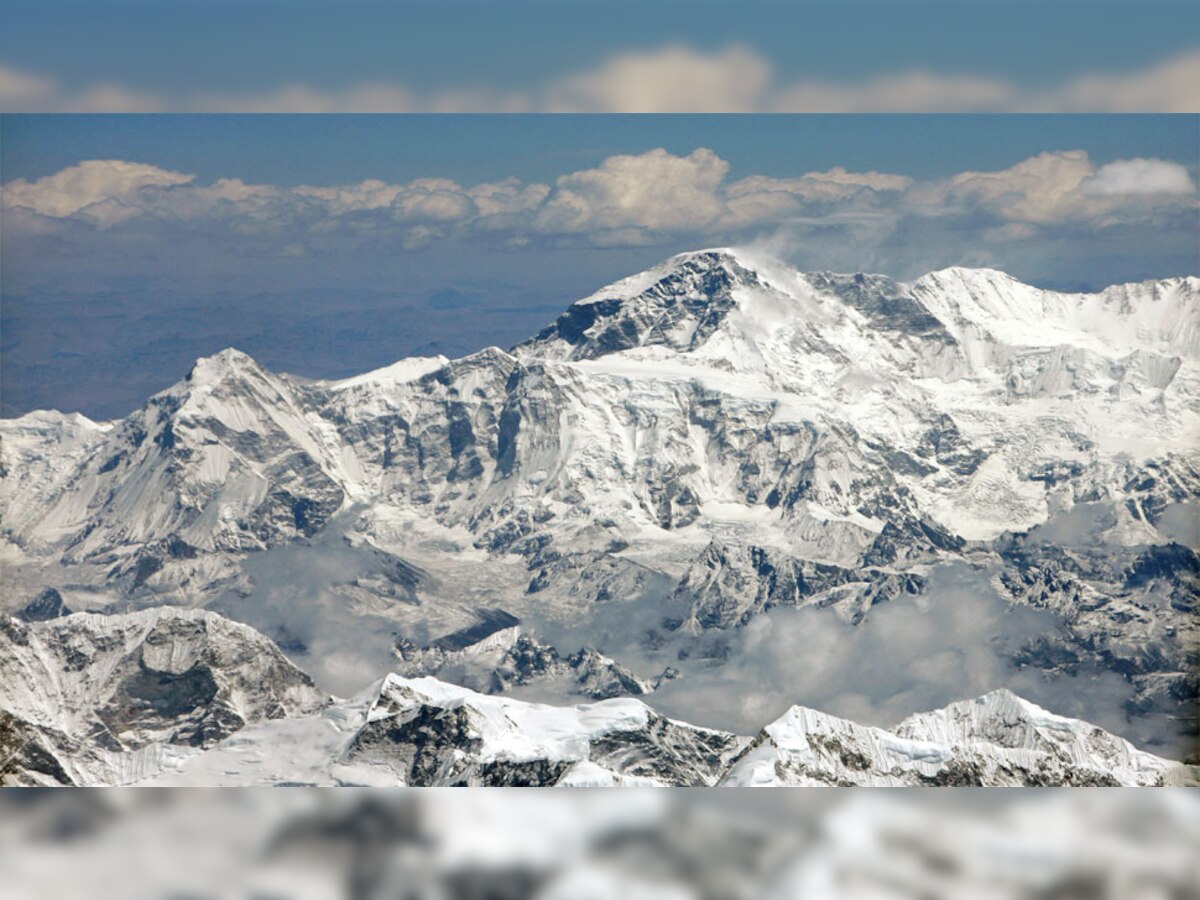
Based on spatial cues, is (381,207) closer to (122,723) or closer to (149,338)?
(149,338)

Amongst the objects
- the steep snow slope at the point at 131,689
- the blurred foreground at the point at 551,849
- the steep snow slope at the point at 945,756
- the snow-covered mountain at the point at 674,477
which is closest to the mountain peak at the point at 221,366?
the snow-covered mountain at the point at 674,477

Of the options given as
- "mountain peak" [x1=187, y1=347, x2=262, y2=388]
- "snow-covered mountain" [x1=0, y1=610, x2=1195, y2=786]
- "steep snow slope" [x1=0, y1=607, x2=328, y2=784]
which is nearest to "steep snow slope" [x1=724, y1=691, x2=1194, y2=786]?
"snow-covered mountain" [x1=0, y1=610, x2=1195, y2=786]

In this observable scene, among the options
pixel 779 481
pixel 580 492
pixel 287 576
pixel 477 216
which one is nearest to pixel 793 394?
pixel 779 481

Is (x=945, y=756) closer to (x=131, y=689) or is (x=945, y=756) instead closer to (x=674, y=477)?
(x=674, y=477)

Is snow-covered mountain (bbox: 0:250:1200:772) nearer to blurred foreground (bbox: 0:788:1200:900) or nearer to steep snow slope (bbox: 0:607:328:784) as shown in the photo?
steep snow slope (bbox: 0:607:328:784)

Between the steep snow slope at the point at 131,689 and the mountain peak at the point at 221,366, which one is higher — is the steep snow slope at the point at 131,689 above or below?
below

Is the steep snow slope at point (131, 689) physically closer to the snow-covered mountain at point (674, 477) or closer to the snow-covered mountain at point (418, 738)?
the snow-covered mountain at point (418, 738)
